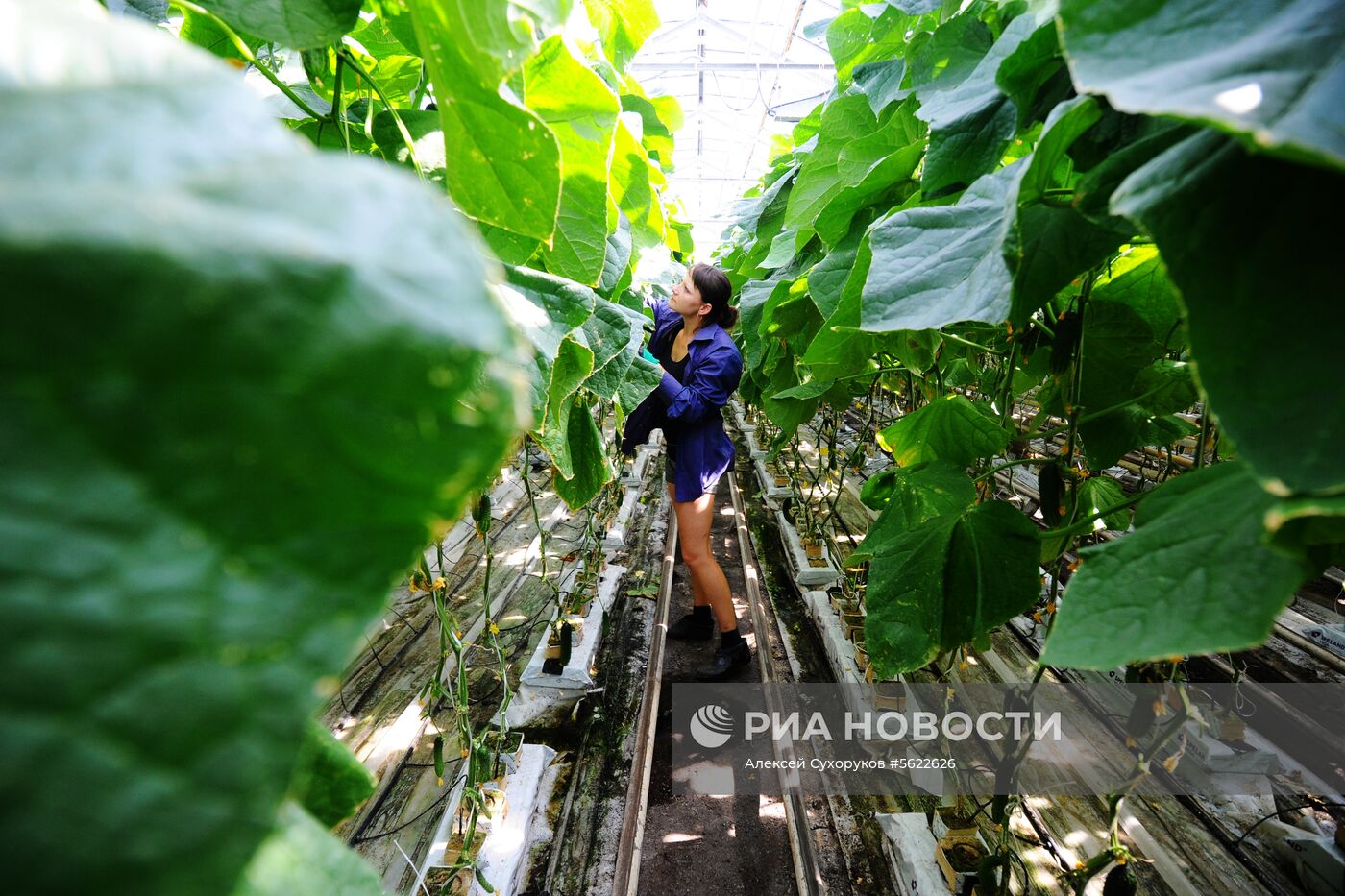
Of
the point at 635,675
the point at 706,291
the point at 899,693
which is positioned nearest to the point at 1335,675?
the point at 899,693

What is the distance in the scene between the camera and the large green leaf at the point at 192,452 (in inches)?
4.9

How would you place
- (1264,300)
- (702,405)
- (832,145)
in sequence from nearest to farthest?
1. (1264,300)
2. (832,145)
3. (702,405)

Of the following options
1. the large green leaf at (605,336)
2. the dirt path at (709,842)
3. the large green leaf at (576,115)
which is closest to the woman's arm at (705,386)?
the dirt path at (709,842)

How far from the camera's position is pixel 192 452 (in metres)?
0.14

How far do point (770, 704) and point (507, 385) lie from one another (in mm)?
2534

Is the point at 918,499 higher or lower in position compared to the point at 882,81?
lower

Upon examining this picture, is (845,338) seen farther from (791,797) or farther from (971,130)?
(791,797)

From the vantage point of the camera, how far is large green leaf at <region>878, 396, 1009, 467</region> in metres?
1.19

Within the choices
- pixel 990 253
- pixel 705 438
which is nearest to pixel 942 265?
pixel 990 253

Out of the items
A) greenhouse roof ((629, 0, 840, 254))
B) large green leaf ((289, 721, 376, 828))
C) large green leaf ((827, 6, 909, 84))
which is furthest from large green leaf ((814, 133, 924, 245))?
greenhouse roof ((629, 0, 840, 254))

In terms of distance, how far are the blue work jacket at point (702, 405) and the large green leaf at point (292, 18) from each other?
208 centimetres

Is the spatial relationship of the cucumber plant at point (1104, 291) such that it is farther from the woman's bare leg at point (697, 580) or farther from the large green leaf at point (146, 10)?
the woman's bare leg at point (697, 580)

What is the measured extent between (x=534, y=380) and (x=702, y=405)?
6.68 feet

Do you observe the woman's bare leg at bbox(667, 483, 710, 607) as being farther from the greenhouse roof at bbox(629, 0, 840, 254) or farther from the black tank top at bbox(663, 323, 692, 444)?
the greenhouse roof at bbox(629, 0, 840, 254)
